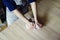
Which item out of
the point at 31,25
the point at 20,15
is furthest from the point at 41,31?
the point at 20,15

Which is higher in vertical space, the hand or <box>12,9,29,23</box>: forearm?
<box>12,9,29,23</box>: forearm

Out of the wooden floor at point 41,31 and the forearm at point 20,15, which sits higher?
the forearm at point 20,15

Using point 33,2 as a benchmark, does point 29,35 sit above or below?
below

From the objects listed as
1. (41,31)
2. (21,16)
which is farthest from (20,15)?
(41,31)

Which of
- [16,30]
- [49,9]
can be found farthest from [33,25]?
[49,9]

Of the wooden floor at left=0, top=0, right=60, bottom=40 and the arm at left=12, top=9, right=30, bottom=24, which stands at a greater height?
the arm at left=12, top=9, right=30, bottom=24

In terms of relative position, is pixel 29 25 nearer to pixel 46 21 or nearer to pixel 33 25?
pixel 33 25

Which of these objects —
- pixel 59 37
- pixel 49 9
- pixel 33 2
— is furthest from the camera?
pixel 49 9

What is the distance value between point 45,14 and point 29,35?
0.25 m

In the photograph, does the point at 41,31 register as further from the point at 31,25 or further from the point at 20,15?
the point at 20,15

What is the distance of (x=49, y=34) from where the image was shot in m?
0.88

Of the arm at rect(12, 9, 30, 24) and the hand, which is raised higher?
the arm at rect(12, 9, 30, 24)

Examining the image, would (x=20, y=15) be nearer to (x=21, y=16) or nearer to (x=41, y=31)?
(x=21, y=16)

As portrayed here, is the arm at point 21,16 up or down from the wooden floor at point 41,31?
up
